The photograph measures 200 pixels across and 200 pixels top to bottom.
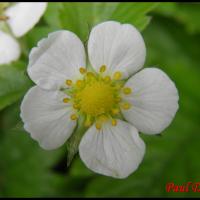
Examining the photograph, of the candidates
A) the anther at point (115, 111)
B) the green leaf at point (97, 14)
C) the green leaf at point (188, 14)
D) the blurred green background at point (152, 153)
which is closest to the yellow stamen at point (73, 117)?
the anther at point (115, 111)

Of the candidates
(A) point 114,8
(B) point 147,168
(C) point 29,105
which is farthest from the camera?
(B) point 147,168

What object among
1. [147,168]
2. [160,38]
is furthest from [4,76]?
[160,38]

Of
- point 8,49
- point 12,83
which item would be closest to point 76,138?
point 12,83

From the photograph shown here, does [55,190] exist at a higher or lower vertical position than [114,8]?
lower

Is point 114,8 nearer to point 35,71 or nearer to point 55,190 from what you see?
point 35,71

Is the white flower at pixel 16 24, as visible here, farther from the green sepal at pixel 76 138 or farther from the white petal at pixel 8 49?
the green sepal at pixel 76 138

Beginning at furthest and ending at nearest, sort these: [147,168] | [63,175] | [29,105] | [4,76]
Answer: [63,175]
[147,168]
[4,76]
[29,105]
